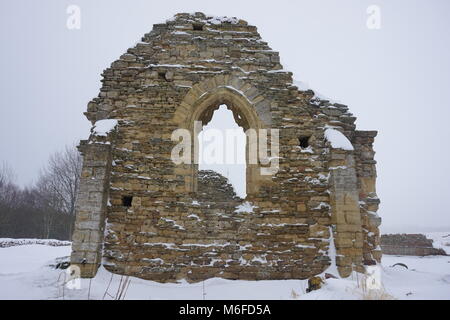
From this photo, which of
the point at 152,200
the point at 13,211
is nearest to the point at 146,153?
the point at 152,200

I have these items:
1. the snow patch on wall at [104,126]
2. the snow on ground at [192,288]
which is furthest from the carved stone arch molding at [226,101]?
the snow on ground at [192,288]

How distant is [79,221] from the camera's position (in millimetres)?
5781

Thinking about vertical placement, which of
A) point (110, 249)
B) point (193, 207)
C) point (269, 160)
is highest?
point (269, 160)

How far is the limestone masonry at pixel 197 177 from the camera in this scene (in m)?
5.98

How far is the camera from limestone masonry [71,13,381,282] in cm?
598

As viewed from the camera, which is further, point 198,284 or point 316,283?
point 198,284

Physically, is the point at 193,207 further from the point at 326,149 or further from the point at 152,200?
the point at 326,149

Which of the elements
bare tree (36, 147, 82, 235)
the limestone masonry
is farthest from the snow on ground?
bare tree (36, 147, 82, 235)

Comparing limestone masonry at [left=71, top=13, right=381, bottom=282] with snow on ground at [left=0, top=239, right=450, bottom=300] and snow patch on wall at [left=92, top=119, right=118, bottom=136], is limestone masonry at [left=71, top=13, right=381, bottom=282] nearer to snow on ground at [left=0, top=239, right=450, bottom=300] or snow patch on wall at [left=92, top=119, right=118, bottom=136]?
snow patch on wall at [left=92, top=119, right=118, bottom=136]

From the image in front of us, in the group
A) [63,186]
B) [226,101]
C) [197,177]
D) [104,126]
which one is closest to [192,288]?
[197,177]

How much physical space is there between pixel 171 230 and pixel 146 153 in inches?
68.1

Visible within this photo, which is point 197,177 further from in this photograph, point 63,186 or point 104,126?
point 63,186

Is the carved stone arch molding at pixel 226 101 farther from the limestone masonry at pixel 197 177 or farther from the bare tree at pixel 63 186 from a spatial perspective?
the bare tree at pixel 63 186
